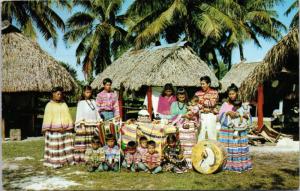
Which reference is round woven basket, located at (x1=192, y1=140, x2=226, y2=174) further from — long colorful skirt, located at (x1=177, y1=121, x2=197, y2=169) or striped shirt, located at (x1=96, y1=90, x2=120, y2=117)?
striped shirt, located at (x1=96, y1=90, x2=120, y2=117)

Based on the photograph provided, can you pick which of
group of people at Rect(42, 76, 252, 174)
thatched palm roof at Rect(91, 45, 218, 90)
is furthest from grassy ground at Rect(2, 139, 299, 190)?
thatched palm roof at Rect(91, 45, 218, 90)

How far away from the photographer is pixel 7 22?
1329 cm

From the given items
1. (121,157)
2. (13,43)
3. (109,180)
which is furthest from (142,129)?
(13,43)

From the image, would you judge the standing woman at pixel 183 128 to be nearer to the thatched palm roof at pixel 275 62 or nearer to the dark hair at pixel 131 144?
the dark hair at pixel 131 144

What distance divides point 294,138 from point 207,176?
5240 millimetres

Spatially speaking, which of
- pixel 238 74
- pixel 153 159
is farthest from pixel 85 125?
pixel 238 74

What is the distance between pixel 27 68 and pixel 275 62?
23.3ft

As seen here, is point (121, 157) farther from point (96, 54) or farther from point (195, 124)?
point (96, 54)

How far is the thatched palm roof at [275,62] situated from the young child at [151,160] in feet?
15.7

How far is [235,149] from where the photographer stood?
6.79m

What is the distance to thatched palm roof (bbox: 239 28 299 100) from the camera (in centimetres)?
997

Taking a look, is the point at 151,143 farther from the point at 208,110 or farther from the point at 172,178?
the point at 208,110

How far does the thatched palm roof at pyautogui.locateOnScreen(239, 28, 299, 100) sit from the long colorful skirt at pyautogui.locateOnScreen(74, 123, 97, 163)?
5120 millimetres

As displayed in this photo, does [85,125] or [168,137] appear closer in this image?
[168,137]
